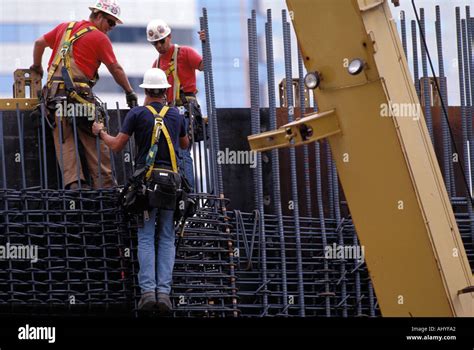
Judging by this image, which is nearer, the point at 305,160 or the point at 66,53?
→ the point at 66,53

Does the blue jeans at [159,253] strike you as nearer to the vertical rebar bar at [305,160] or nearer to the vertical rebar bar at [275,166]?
the vertical rebar bar at [275,166]

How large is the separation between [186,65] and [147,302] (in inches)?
165

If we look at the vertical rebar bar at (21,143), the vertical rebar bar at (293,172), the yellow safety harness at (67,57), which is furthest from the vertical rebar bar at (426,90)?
the vertical rebar bar at (21,143)

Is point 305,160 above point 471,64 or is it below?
below

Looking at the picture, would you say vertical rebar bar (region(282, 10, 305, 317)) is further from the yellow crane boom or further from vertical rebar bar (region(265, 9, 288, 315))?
the yellow crane boom

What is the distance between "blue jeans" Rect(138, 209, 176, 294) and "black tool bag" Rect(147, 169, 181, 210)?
0.89 feet

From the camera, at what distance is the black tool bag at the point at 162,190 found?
14.3 m

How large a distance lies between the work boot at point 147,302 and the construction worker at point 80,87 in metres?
2.14

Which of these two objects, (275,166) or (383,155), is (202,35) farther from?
(383,155)

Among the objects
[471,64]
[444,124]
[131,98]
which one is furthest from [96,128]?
[471,64]

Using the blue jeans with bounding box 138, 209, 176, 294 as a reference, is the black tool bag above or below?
above

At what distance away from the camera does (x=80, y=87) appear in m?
16.1

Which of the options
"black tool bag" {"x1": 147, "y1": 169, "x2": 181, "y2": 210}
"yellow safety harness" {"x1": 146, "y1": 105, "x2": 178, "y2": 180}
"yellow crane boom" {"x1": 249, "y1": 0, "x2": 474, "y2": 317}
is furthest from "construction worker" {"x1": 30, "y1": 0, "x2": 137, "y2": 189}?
"yellow crane boom" {"x1": 249, "y1": 0, "x2": 474, "y2": 317}

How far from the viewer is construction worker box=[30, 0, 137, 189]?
631 inches
